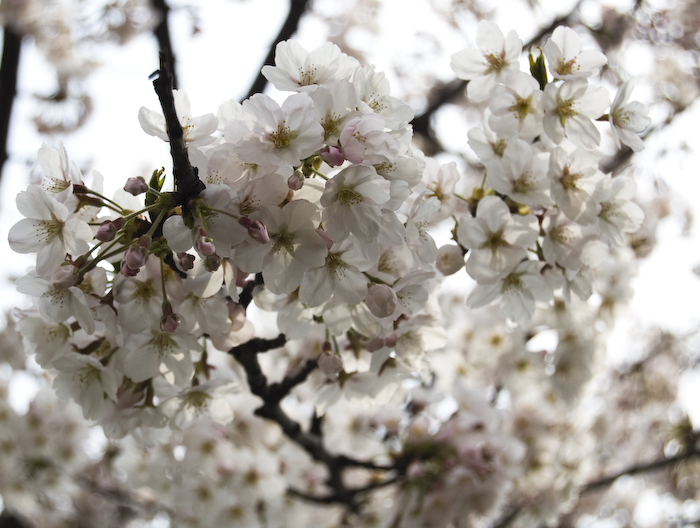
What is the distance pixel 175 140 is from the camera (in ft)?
3.30

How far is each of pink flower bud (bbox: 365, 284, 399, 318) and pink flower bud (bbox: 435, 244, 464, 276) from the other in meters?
0.28

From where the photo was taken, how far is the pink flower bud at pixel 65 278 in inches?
43.2

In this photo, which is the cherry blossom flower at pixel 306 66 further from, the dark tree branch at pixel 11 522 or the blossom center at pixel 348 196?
the dark tree branch at pixel 11 522

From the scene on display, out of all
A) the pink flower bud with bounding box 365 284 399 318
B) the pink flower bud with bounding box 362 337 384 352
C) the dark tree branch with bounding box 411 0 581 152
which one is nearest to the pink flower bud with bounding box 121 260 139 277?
the pink flower bud with bounding box 365 284 399 318

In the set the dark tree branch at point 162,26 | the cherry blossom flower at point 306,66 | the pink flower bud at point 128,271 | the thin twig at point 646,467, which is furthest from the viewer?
the thin twig at point 646,467

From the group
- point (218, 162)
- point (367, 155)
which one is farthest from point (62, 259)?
point (367, 155)

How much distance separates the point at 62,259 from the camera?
1163 millimetres

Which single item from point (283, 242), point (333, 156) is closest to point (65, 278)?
point (283, 242)

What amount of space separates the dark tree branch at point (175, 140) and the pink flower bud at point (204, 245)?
0.30ft

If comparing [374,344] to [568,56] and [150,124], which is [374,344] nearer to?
[150,124]

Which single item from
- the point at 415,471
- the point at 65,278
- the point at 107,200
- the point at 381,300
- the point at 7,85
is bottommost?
the point at 415,471

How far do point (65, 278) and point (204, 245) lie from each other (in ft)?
1.08

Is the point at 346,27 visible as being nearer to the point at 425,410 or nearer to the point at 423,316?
the point at 425,410

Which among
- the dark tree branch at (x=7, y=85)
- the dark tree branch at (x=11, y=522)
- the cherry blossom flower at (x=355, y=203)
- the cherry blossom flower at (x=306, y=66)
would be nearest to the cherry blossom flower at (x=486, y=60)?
the cherry blossom flower at (x=306, y=66)
